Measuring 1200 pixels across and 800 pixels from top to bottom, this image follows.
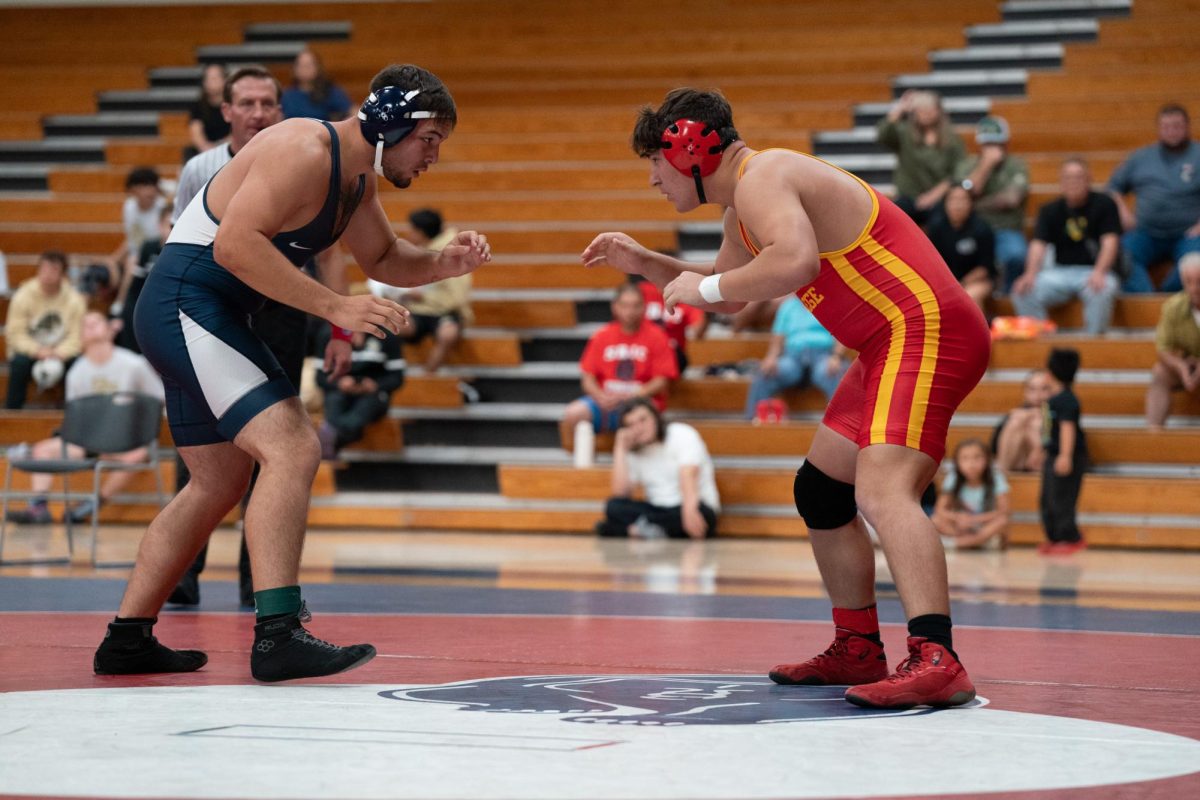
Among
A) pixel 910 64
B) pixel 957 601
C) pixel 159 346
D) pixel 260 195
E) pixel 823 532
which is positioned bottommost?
pixel 957 601

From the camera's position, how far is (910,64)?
13.4 meters

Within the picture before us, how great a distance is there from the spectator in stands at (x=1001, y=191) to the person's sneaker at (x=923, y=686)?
7.55 metres

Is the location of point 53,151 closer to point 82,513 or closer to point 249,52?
point 249,52

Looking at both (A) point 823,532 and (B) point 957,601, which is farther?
(B) point 957,601

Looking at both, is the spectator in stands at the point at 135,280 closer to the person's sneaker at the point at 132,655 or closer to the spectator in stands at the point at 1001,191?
the spectator in stands at the point at 1001,191

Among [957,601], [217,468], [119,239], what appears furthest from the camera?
[119,239]

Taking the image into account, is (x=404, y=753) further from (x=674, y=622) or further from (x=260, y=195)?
(x=674, y=622)

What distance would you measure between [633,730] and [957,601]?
328cm

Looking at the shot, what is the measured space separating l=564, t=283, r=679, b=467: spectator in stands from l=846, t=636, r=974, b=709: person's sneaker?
6.39 metres

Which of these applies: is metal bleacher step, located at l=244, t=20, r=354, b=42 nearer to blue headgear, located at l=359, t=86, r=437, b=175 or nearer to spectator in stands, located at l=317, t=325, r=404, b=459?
spectator in stands, located at l=317, t=325, r=404, b=459

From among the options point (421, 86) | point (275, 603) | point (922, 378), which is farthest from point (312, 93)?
point (922, 378)

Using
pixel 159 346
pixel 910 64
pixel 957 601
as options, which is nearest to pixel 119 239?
pixel 910 64

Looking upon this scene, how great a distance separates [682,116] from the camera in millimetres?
3643

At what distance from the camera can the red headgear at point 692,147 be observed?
11.9 ft
